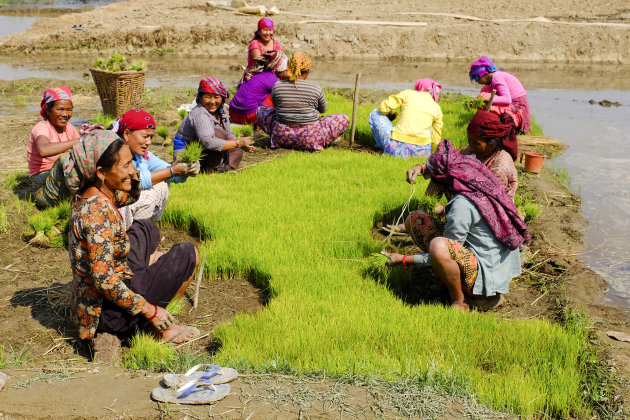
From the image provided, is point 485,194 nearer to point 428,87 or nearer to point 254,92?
point 428,87

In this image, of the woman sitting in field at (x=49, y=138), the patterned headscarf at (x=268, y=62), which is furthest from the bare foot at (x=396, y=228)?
the patterned headscarf at (x=268, y=62)

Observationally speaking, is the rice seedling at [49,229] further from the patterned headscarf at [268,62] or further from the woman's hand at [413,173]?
the patterned headscarf at [268,62]

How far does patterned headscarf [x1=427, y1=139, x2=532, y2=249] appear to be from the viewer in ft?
13.5

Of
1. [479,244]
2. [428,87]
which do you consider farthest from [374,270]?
[428,87]

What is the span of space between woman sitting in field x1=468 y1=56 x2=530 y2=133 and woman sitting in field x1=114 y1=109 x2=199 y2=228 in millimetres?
4742

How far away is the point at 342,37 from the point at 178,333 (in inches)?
629

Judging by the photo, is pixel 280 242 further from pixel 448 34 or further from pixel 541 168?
pixel 448 34

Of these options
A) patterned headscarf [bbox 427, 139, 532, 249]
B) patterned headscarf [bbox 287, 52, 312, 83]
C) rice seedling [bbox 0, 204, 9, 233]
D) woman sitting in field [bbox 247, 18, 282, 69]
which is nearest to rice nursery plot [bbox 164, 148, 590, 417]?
patterned headscarf [bbox 427, 139, 532, 249]

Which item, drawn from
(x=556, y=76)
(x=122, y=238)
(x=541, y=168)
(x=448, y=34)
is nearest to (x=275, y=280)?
(x=122, y=238)

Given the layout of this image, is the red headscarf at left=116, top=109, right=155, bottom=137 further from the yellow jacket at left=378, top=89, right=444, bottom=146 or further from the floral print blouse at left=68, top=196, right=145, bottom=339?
the yellow jacket at left=378, top=89, right=444, bottom=146

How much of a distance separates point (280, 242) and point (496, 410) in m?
2.47

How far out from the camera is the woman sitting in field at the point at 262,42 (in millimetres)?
9463

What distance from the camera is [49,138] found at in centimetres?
570

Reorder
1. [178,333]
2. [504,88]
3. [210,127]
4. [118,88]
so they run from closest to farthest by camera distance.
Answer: [178,333] < [210,127] < [504,88] < [118,88]
